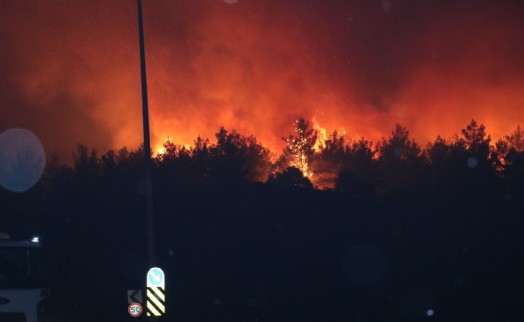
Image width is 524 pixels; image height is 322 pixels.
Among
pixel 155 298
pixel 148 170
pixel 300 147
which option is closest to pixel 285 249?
pixel 148 170

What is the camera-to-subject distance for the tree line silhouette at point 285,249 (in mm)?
24891

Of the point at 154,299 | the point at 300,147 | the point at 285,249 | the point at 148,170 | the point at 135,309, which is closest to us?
the point at 135,309

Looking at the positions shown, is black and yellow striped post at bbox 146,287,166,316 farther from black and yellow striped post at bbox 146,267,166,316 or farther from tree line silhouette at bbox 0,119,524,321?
tree line silhouette at bbox 0,119,524,321

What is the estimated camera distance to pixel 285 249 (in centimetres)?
2920

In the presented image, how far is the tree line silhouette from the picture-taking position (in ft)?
81.7

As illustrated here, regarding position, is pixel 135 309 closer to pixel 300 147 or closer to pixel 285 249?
pixel 285 249

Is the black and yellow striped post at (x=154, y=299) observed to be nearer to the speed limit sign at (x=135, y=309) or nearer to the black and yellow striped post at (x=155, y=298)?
the black and yellow striped post at (x=155, y=298)

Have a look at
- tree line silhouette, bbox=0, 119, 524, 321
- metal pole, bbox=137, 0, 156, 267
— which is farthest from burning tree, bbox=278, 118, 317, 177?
metal pole, bbox=137, 0, 156, 267

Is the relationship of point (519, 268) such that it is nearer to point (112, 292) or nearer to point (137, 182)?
point (112, 292)

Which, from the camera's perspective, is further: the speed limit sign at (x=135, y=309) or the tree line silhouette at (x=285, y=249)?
the tree line silhouette at (x=285, y=249)

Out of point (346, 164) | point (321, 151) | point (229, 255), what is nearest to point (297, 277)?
point (229, 255)

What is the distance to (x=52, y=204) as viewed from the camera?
36.0 m

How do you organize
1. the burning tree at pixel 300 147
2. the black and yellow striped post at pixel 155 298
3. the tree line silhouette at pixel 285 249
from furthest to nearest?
the burning tree at pixel 300 147 < the tree line silhouette at pixel 285 249 < the black and yellow striped post at pixel 155 298

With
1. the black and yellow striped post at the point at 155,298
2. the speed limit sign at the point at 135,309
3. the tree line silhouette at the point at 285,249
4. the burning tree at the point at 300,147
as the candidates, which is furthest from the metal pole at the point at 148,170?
the burning tree at the point at 300,147
